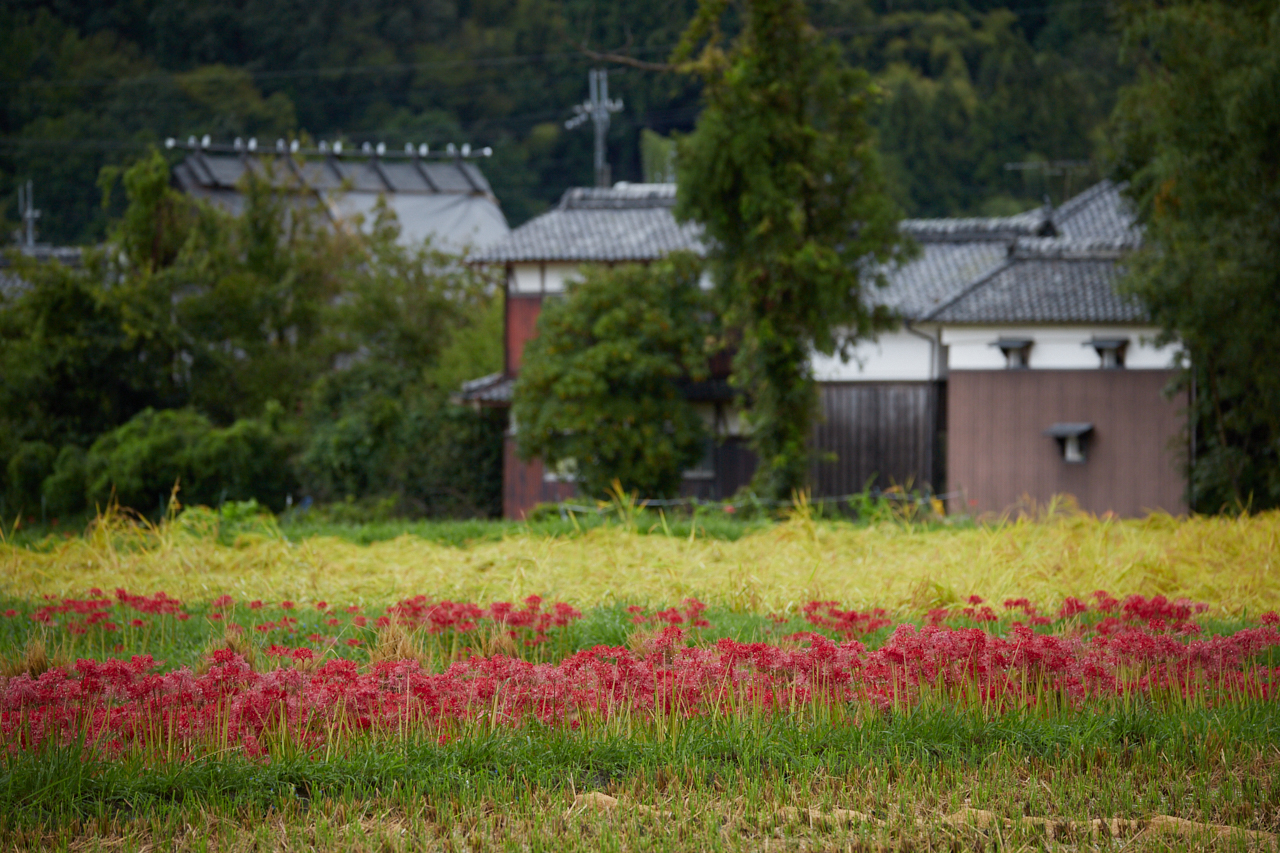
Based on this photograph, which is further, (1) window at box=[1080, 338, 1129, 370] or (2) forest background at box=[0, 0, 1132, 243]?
(2) forest background at box=[0, 0, 1132, 243]

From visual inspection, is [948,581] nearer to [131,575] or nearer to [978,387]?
[131,575]

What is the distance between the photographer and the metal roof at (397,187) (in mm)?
32344

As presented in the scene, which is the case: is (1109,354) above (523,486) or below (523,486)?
above

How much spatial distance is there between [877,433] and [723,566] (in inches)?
483

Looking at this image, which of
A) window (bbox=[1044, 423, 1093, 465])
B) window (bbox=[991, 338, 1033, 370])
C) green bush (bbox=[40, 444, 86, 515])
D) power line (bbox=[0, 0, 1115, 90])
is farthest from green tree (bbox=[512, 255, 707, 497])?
power line (bbox=[0, 0, 1115, 90])

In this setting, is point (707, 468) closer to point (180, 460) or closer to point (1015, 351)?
point (1015, 351)

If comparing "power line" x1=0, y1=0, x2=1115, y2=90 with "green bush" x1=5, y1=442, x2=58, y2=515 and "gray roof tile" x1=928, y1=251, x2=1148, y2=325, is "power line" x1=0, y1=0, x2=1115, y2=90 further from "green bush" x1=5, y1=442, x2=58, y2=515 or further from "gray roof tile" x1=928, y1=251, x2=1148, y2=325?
"green bush" x1=5, y1=442, x2=58, y2=515

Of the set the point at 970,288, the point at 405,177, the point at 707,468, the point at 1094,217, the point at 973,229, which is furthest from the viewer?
the point at 405,177

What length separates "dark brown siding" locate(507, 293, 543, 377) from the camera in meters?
20.5

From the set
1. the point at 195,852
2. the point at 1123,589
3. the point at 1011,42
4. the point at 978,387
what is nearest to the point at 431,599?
the point at 195,852

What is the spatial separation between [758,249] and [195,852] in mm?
12110

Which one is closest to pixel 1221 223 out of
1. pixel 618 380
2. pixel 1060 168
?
pixel 618 380

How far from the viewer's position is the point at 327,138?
39281 millimetres

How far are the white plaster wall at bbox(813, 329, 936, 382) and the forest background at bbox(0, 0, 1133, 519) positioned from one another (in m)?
→ 4.32
